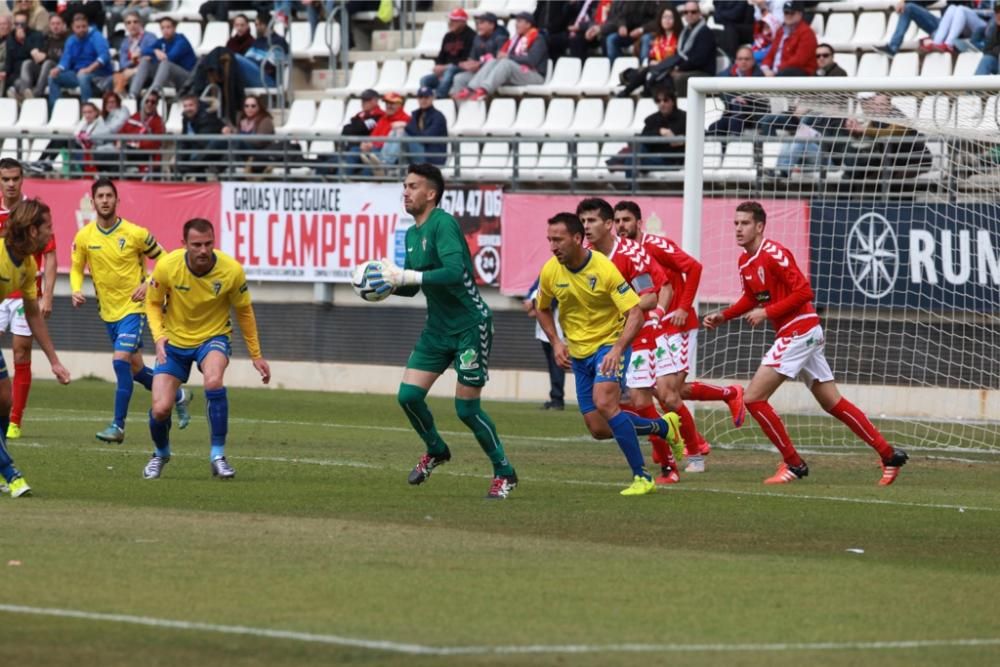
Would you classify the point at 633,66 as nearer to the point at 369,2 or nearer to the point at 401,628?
the point at 369,2

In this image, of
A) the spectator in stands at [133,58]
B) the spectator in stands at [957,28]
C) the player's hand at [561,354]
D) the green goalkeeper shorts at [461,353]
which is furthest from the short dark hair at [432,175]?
the spectator in stands at [133,58]

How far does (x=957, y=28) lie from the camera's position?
24422 millimetres

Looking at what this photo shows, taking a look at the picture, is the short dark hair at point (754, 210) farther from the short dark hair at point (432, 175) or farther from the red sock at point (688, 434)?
the short dark hair at point (432, 175)

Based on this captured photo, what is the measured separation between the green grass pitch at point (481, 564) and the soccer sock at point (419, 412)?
0.35 m

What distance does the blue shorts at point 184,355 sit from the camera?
1366 centimetres

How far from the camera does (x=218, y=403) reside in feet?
44.9

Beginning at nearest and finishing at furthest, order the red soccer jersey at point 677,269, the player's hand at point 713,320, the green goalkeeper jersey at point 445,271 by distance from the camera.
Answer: the green goalkeeper jersey at point 445,271 → the player's hand at point 713,320 → the red soccer jersey at point 677,269

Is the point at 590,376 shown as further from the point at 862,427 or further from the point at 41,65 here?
the point at 41,65

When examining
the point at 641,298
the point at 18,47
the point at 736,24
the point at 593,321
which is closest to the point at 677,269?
the point at 641,298

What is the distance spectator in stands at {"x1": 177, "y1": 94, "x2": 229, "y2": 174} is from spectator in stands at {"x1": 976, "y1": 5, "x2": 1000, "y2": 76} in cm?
1090

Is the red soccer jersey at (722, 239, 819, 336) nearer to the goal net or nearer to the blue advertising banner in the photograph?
the goal net

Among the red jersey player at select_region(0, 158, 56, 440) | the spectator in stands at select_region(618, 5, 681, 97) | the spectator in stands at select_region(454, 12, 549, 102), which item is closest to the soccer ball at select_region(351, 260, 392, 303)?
the red jersey player at select_region(0, 158, 56, 440)

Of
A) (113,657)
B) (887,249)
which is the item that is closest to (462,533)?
(113,657)

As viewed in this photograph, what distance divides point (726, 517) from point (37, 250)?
470 cm
